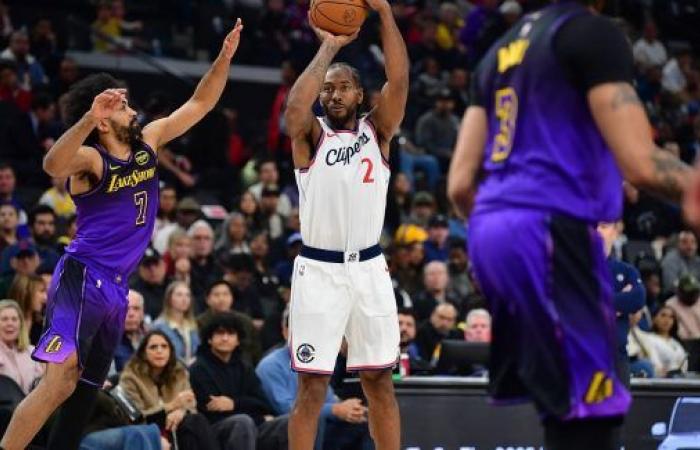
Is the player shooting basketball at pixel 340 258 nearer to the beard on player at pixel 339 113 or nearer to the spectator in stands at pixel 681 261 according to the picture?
the beard on player at pixel 339 113

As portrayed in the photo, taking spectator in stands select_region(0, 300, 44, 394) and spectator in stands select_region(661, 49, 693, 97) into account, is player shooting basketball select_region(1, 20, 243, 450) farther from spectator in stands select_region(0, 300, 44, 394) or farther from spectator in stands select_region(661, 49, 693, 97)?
spectator in stands select_region(661, 49, 693, 97)

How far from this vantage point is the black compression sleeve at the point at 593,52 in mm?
4348

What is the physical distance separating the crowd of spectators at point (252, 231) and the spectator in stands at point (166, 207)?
0.11 ft

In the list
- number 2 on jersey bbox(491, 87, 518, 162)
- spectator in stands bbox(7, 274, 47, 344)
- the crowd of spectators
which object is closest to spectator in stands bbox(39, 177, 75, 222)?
the crowd of spectators

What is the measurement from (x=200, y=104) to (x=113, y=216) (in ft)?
3.10

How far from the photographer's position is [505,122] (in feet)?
15.0

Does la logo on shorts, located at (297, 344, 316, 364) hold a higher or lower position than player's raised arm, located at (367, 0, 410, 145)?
lower

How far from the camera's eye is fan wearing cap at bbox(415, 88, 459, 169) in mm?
18859

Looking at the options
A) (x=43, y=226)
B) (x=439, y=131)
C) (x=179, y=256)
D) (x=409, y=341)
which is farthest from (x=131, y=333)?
(x=439, y=131)

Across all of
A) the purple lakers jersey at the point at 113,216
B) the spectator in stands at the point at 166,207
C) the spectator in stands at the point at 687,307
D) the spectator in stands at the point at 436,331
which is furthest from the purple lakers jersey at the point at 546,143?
the spectator in stands at the point at 687,307

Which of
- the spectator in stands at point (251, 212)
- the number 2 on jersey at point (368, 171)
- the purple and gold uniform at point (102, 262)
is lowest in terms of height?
the spectator in stands at point (251, 212)

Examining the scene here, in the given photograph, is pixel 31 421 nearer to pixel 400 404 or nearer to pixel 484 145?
pixel 400 404

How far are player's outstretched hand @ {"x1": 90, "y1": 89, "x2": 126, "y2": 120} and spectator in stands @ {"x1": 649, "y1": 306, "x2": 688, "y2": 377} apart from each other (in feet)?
24.2

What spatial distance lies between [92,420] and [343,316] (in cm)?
307
